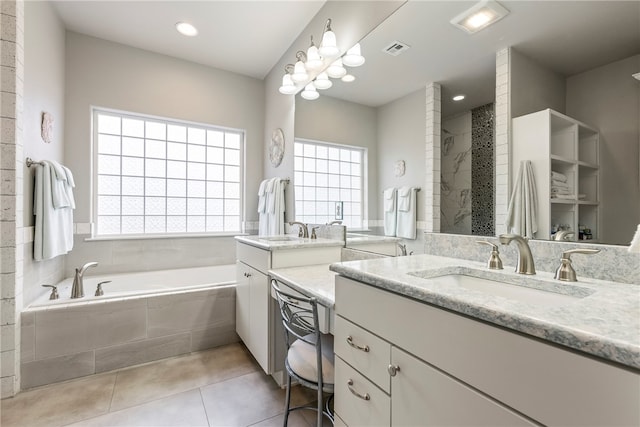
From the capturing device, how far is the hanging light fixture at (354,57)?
187 centimetres

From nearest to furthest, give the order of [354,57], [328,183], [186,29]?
[354,57], [328,183], [186,29]

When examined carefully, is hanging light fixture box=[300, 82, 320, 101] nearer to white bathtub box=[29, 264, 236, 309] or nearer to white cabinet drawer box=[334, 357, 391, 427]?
white bathtub box=[29, 264, 236, 309]

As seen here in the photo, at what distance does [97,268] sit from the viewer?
2.74 m

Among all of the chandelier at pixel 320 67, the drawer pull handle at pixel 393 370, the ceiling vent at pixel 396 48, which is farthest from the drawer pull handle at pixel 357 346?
the chandelier at pixel 320 67

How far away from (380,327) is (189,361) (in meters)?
1.87

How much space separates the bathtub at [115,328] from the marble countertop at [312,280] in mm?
941

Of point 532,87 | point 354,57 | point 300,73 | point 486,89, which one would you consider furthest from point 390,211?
point 300,73

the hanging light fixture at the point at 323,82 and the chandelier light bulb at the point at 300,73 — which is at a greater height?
the chandelier light bulb at the point at 300,73

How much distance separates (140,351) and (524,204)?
8.42 ft

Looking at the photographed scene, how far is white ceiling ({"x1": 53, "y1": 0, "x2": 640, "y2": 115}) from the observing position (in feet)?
3.01

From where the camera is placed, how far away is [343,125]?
2.03 metres

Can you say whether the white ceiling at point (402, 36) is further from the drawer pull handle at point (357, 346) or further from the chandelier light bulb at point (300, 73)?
the drawer pull handle at point (357, 346)

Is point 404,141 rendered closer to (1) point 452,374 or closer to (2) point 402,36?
(2) point 402,36

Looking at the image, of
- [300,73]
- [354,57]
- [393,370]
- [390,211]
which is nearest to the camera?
[393,370]
